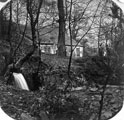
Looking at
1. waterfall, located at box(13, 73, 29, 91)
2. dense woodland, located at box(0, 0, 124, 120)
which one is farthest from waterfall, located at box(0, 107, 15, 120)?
waterfall, located at box(13, 73, 29, 91)

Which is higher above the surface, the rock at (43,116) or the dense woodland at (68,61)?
the dense woodland at (68,61)

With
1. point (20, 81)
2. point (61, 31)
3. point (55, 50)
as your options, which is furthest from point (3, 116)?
point (61, 31)

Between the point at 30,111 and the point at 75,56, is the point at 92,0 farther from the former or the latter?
the point at 30,111

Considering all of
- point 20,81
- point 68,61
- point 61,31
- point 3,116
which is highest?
point 61,31

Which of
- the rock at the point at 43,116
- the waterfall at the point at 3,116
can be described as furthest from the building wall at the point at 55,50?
the waterfall at the point at 3,116

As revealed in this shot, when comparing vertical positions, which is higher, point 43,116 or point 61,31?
point 61,31

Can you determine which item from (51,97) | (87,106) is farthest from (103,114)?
(51,97)

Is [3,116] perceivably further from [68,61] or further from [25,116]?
[68,61]

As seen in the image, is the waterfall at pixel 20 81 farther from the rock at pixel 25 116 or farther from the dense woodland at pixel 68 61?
the rock at pixel 25 116

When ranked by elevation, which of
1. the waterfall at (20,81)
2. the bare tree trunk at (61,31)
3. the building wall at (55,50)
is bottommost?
the waterfall at (20,81)
